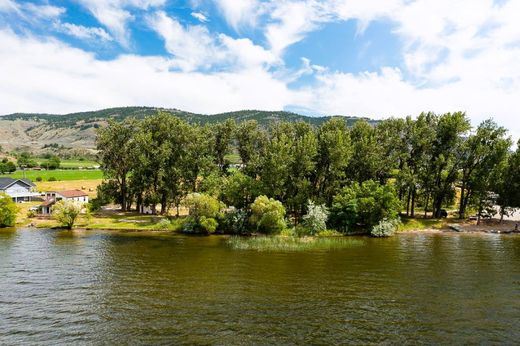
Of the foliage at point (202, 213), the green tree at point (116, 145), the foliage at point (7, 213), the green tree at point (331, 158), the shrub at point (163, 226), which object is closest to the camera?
the foliage at point (202, 213)

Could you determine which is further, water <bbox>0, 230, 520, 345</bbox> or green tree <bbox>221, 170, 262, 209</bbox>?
green tree <bbox>221, 170, 262, 209</bbox>

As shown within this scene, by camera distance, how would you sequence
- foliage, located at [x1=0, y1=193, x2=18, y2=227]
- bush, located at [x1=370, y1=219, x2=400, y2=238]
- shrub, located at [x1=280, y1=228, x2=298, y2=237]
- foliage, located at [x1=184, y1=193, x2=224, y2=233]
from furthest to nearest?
foliage, located at [x1=0, y1=193, x2=18, y2=227], foliage, located at [x1=184, y1=193, x2=224, y2=233], shrub, located at [x1=280, y1=228, x2=298, y2=237], bush, located at [x1=370, y1=219, x2=400, y2=238]

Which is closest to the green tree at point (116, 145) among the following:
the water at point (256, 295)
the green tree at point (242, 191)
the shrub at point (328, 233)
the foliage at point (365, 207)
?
the green tree at point (242, 191)

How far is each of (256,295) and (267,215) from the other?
30.4 metres

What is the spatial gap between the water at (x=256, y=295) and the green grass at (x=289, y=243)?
105 inches

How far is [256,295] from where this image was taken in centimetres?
3431

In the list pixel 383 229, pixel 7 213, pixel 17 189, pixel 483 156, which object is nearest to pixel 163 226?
pixel 7 213

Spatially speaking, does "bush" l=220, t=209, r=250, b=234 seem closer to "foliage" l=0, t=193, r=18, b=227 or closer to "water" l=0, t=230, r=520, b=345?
"water" l=0, t=230, r=520, b=345

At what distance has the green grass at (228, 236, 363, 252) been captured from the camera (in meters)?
55.3

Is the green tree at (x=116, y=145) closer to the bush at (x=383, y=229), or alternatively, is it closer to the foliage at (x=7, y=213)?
the foliage at (x=7, y=213)

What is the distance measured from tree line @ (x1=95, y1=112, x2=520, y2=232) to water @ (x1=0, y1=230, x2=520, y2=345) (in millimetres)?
19993

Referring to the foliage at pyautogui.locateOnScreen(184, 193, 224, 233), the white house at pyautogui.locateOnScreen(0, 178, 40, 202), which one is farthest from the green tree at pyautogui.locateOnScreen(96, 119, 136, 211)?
the white house at pyautogui.locateOnScreen(0, 178, 40, 202)

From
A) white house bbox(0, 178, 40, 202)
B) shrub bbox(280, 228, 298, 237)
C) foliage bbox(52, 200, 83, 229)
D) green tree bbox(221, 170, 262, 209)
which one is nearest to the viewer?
shrub bbox(280, 228, 298, 237)

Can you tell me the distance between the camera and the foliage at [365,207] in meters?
66.2
